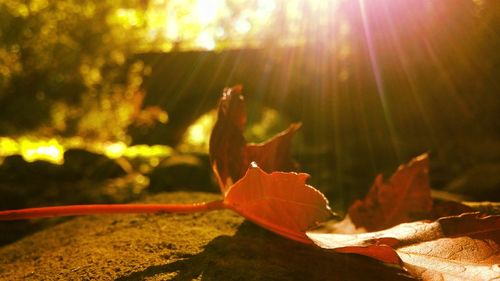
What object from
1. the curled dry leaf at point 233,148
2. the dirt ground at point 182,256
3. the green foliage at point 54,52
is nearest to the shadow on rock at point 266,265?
the dirt ground at point 182,256

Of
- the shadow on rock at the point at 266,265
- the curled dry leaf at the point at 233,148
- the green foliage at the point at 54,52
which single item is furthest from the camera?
the green foliage at the point at 54,52

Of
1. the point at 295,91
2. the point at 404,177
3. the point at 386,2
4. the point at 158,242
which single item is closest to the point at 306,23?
the point at 295,91

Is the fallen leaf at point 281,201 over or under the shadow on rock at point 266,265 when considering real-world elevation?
over

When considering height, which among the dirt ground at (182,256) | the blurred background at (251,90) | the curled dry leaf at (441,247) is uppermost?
the blurred background at (251,90)

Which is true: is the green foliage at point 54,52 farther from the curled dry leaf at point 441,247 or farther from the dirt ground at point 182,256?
the curled dry leaf at point 441,247

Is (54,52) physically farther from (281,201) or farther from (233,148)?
(281,201)

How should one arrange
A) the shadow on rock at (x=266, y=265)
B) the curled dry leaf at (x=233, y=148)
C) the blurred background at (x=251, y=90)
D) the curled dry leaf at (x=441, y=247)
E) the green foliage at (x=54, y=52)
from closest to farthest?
the curled dry leaf at (x=441, y=247) < the shadow on rock at (x=266, y=265) < the curled dry leaf at (x=233, y=148) < the blurred background at (x=251, y=90) < the green foliage at (x=54, y=52)

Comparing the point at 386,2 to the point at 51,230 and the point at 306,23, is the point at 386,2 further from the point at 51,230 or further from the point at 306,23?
the point at 51,230

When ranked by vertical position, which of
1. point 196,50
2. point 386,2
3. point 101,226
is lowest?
point 101,226
